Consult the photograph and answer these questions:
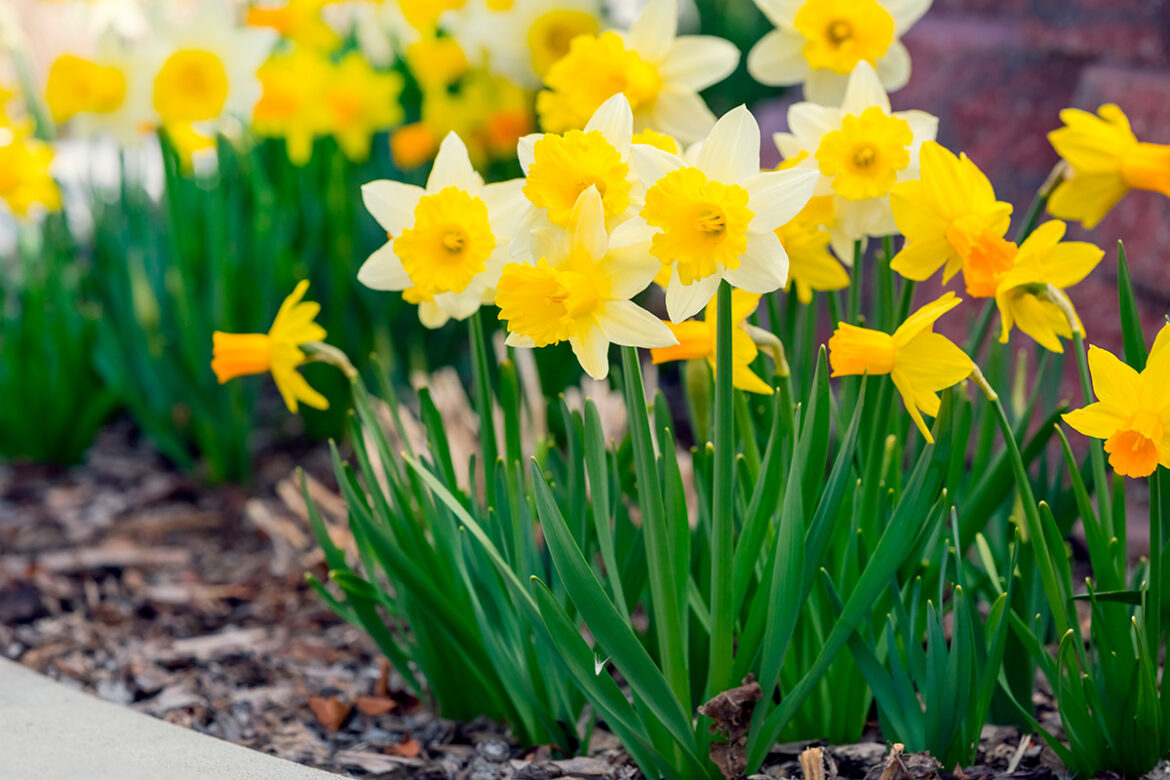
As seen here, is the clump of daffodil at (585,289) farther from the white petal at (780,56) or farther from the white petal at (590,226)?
the white petal at (780,56)

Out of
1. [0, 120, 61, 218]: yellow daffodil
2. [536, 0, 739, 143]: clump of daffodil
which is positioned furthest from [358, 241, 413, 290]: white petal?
[0, 120, 61, 218]: yellow daffodil

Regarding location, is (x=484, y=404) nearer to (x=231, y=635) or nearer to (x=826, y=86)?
(x=826, y=86)

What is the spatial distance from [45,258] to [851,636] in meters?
2.18

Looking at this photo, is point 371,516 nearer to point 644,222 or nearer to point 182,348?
point 644,222

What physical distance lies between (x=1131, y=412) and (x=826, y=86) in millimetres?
538

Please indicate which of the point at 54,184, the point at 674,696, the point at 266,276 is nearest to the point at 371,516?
the point at 674,696

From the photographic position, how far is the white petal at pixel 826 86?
1.29 metres

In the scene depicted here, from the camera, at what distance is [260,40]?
2.35m

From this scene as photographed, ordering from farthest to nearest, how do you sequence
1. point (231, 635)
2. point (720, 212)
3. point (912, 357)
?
point (231, 635), point (912, 357), point (720, 212)

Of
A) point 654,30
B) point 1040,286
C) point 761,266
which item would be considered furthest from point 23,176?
point 1040,286

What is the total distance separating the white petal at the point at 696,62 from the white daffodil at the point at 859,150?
14 centimetres

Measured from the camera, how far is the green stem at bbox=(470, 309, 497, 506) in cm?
123

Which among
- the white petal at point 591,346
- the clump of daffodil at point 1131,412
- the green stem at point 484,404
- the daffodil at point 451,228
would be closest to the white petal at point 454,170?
the daffodil at point 451,228

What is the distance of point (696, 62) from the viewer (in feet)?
4.23
